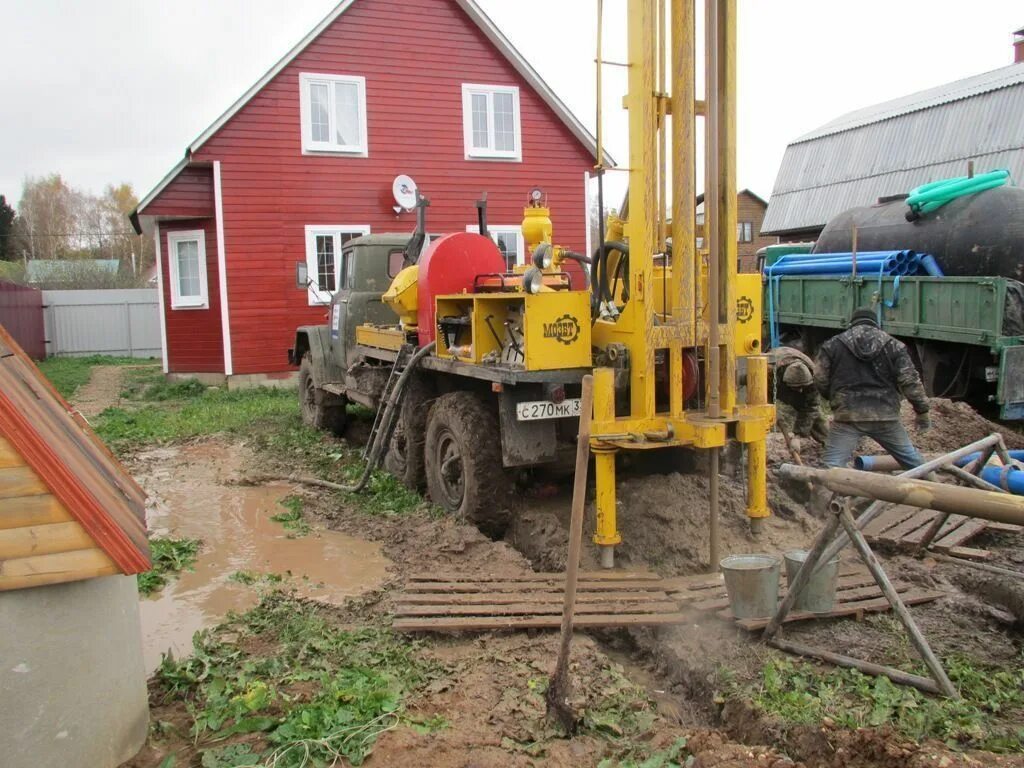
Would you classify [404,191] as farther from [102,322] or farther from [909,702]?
[102,322]

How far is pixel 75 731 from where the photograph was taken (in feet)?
10.6

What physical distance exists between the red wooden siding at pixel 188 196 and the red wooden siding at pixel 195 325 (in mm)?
438

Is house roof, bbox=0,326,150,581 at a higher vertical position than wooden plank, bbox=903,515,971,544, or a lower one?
higher

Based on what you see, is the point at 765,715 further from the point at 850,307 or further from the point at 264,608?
the point at 850,307

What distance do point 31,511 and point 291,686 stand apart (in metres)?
1.53

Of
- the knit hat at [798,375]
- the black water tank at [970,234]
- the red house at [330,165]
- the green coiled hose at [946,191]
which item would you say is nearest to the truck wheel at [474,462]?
the knit hat at [798,375]

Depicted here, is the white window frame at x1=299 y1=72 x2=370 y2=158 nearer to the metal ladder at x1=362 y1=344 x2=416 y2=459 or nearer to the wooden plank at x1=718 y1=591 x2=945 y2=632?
the metal ladder at x1=362 y1=344 x2=416 y2=459

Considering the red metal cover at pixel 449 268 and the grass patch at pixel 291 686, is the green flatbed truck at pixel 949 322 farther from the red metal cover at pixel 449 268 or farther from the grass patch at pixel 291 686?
the grass patch at pixel 291 686

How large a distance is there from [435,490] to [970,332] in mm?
6495

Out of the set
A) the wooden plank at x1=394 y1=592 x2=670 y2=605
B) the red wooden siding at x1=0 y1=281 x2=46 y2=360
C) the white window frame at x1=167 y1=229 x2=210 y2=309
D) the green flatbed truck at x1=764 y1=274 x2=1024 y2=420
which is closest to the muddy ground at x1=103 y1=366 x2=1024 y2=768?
the wooden plank at x1=394 y1=592 x2=670 y2=605

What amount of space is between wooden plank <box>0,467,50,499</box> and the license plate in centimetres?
336

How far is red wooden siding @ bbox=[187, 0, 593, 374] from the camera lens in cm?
1655

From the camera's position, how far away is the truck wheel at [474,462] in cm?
651

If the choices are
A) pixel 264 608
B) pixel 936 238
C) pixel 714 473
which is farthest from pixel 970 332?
pixel 264 608
